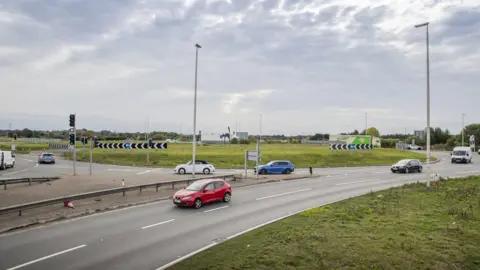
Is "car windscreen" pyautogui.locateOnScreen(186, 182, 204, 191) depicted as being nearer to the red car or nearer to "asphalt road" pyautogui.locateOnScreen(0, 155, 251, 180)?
the red car

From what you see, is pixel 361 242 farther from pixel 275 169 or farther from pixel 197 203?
pixel 275 169

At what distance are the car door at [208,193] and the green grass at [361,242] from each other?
550 centimetres

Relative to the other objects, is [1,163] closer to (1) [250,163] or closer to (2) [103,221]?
(1) [250,163]

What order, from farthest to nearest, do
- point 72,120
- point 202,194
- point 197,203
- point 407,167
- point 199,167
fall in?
point 407,167 → point 199,167 → point 72,120 → point 202,194 → point 197,203

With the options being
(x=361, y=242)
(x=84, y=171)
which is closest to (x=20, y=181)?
(x=84, y=171)

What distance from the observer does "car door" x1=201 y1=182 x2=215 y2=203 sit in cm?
2095

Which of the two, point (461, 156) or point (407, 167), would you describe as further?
point (461, 156)

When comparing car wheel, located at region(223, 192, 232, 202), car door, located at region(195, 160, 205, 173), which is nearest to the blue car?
car door, located at region(195, 160, 205, 173)

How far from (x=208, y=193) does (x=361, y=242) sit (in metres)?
10.3

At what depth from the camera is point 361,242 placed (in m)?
12.5

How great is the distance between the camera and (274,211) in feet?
63.7

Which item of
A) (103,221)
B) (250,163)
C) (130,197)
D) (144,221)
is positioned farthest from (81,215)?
(250,163)

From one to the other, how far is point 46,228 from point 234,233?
24.3 feet

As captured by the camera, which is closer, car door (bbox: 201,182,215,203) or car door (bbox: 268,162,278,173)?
car door (bbox: 201,182,215,203)
